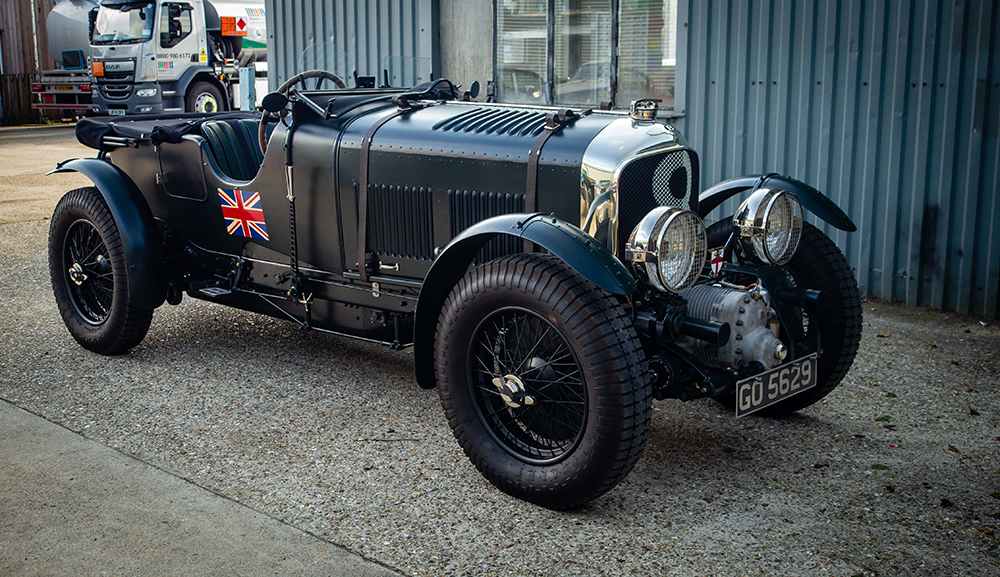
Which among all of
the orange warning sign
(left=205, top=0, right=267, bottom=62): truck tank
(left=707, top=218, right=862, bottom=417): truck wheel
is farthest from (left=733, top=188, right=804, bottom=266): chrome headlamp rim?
the orange warning sign

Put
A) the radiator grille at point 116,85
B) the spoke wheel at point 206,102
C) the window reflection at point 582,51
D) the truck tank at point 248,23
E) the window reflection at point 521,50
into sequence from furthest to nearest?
the truck tank at point 248,23 → the spoke wheel at point 206,102 → the radiator grille at point 116,85 → the window reflection at point 521,50 → the window reflection at point 582,51

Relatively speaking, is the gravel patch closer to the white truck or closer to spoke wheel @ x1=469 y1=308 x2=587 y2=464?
spoke wheel @ x1=469 y1=308 x2=587 y2=464

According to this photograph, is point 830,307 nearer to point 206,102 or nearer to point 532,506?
point 532,506

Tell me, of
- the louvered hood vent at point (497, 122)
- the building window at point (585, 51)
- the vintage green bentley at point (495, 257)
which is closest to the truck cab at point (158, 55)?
the building window at point (585, 51)

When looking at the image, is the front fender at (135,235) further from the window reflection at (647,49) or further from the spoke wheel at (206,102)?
the spoke wheel at (206,102)

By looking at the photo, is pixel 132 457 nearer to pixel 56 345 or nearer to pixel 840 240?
pixel 56 345

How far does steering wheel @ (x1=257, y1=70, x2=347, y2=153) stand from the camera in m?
4.43

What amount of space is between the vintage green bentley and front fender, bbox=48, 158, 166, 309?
12 mm

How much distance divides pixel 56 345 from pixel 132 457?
1888mm

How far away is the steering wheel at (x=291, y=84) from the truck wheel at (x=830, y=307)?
259 cm

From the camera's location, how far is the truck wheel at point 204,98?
17125 millimetres

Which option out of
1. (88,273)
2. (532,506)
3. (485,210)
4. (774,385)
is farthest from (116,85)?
(774,385)

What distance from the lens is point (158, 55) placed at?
1645 cm

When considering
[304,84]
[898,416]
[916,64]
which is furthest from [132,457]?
[916,64]
